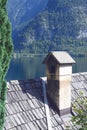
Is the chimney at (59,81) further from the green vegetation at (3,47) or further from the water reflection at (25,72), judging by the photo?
the water reflection at (25,72)

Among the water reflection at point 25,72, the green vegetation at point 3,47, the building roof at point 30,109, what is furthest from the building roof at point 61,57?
the water reflection at point 25,72

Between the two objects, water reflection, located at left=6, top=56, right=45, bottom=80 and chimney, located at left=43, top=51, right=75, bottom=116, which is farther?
water reflection, located at left=6, top=56, right=45, bottom=80

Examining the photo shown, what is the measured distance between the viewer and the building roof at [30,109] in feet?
37.8

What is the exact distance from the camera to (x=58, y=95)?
12.9 m

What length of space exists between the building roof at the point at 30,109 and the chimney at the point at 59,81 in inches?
9.9

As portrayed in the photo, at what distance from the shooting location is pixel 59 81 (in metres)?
12.9

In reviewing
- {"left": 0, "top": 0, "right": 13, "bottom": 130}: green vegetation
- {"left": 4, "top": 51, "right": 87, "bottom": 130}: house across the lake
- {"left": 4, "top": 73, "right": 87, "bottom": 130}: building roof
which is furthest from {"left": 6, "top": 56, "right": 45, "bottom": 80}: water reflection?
{"left": 0, "top": 0, "right": 13, "bottom": 130}: green vegetation

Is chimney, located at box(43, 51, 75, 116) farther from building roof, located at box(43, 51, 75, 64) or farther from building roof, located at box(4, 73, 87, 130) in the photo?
building roof, located at box(4, 73, 87, 130)

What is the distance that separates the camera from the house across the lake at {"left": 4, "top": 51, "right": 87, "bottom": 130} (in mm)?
11969

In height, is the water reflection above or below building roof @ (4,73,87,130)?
below

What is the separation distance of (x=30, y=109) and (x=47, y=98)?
4.01 ft

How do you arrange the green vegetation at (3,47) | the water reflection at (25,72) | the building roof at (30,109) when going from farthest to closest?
the water reflection at (25,72) < the building roof at (30,109) < the green vegetation at (3,47)

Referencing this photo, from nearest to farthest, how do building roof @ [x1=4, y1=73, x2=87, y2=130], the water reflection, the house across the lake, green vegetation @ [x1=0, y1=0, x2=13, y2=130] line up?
1. green vegetation @ [x1=0, y1=0, x2=13, y2=130]
2. building roof @ [x1=4, y1=73, x2=87, y2=130]
3. the house across the lake
4. the water reflection

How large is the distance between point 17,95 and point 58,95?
1483 millimetres
